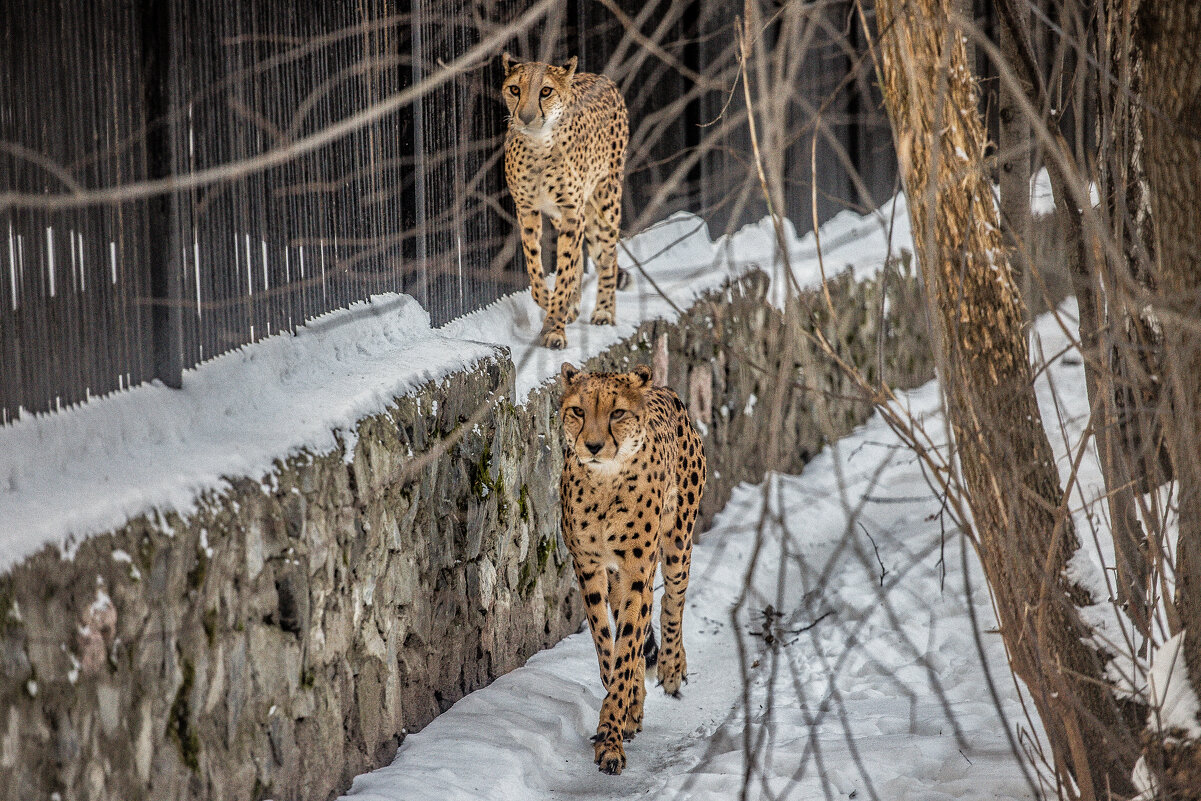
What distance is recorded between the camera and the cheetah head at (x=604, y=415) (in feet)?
16.5

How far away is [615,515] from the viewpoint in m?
5.19

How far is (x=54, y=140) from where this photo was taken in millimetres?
3479

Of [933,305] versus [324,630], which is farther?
[324,630]

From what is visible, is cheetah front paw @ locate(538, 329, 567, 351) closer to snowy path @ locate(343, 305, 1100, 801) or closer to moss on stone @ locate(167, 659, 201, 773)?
snowy path @ locate(343, 305, 1100, 801)

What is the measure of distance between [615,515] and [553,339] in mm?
1794

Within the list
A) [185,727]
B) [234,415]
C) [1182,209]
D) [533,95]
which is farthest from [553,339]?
[1182,209]

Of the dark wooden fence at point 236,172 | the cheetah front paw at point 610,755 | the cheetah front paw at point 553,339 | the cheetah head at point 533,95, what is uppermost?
the cheetah head at point 533,95

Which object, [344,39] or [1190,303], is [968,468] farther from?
[344,39]

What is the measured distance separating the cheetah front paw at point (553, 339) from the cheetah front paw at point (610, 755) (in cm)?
244

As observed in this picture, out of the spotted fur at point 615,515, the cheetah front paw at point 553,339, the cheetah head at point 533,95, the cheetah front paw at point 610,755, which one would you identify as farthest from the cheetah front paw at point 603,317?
the cheetah front paw at point 610,755

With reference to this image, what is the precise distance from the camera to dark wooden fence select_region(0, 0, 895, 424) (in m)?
3.38

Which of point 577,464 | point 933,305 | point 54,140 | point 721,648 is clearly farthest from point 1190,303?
point 721,648

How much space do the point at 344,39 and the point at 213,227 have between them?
1.41 meters

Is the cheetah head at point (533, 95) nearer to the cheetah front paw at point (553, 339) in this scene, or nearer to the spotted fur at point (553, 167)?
the spotted fur at point (553, 167)
